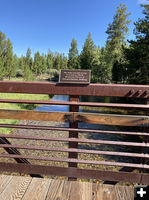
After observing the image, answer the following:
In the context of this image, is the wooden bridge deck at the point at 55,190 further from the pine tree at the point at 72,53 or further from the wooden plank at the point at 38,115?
the pine tree at the point at 72,53

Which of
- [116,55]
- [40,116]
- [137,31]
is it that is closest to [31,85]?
[40,116]

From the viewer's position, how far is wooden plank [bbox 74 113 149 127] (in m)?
1.63

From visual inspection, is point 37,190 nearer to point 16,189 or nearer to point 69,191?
point 16,189

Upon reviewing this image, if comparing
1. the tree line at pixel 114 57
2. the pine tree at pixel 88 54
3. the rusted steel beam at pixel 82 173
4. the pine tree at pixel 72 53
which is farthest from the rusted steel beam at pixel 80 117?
the pine tree at pixel 72 53

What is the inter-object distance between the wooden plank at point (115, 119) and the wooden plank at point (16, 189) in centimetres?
103

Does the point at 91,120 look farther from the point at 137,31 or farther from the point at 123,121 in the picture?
the point at 137,31

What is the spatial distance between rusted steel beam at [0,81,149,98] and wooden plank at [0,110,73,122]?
259 millimetres

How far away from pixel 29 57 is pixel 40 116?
87.5 metres

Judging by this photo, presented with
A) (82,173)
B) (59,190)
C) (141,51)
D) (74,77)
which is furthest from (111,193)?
(141,51)

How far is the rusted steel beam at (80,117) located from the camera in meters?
1.64

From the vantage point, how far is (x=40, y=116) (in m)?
1.76

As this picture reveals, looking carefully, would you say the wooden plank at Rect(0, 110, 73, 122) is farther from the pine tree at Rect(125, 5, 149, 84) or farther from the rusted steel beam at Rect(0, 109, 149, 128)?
the pine tree at Rect(125, 5, 149, 84)

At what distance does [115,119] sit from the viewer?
1678mm

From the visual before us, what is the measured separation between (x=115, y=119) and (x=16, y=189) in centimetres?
143
